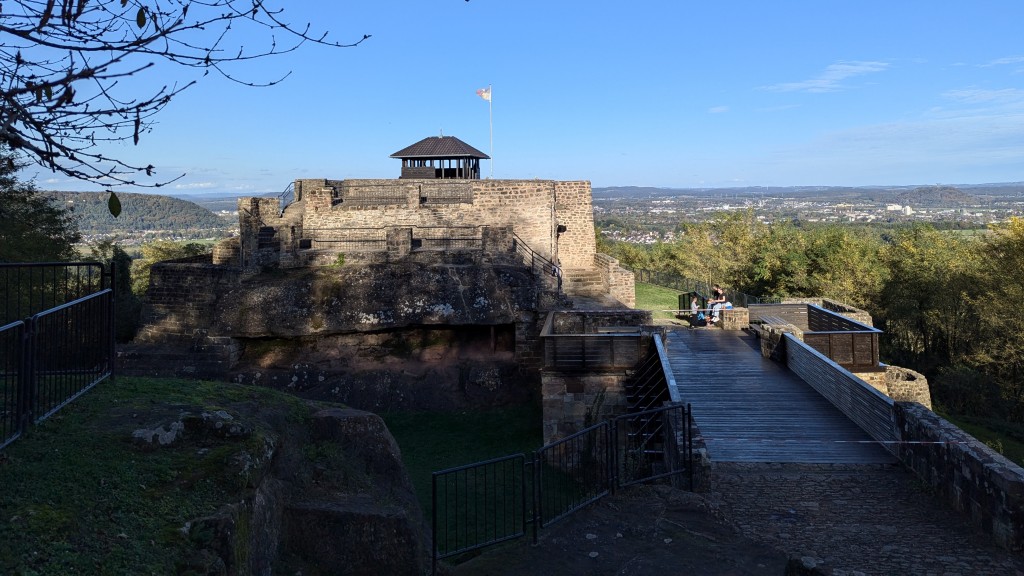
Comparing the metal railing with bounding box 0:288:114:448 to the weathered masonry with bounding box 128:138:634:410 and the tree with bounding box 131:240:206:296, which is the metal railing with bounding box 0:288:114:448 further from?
the tree with bounding box 131:240:206:296

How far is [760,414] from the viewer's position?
11.2 m

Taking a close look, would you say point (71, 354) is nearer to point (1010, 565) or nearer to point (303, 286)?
point (1010, 565)

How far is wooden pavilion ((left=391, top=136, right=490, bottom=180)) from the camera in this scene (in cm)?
3338

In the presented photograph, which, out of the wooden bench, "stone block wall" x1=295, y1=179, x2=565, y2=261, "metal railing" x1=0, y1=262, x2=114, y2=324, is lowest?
the wooden bench

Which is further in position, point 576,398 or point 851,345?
point 576,398

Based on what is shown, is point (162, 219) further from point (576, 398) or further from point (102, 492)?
point (102, 492)

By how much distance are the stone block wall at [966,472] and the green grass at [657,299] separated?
13.9m

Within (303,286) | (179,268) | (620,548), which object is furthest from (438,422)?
(620,548)

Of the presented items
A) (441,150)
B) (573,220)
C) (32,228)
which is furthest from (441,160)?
(32,228)

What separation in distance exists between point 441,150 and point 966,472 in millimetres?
28487

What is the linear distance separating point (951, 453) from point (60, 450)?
812 cm

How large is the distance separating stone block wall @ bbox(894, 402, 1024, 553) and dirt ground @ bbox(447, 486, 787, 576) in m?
2.11

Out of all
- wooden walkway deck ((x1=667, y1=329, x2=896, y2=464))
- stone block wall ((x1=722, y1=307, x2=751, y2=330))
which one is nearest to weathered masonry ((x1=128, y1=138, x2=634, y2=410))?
stone block wall ((x1=722, y1=307, x2=751, y2=330))

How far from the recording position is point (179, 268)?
19594 mm
